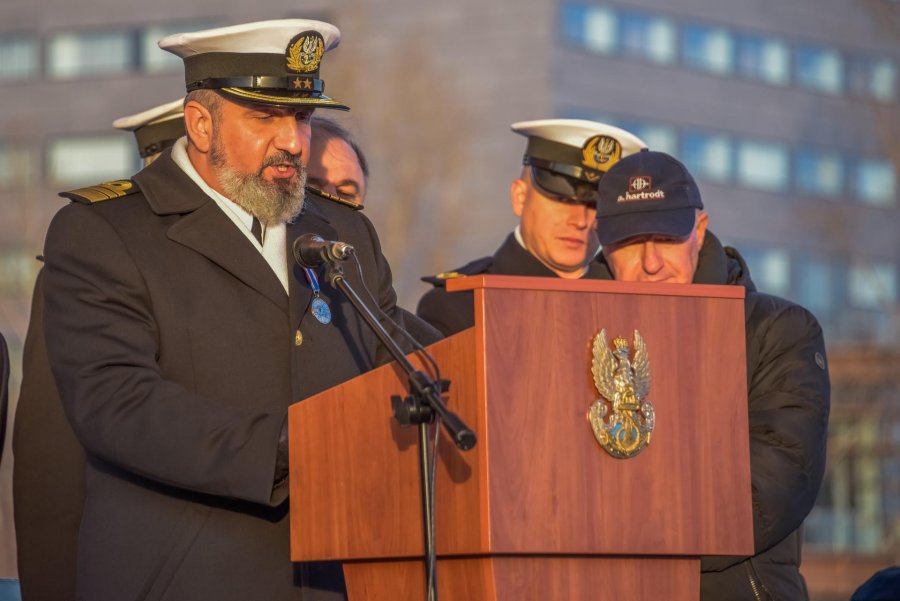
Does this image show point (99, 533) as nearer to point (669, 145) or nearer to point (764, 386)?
point (764, 386)

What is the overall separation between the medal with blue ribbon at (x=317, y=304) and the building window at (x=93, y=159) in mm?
38430

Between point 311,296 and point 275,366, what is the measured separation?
0.21m

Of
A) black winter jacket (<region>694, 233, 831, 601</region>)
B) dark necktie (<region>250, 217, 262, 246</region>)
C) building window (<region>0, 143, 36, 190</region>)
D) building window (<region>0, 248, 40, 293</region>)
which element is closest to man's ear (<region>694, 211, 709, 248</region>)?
black winter jacket (<region>694, 233, 831, 601</region>)

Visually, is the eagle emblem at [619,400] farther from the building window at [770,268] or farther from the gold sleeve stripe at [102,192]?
the building window at [770,268]

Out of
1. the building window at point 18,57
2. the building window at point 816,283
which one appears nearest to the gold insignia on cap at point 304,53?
the building window at point 816,283

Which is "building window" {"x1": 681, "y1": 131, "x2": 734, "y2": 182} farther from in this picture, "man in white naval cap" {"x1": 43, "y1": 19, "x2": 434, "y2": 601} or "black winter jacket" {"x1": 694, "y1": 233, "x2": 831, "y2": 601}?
"man in white naval cap" {"x1": 43, "y1": 19, "x2": 434, "y2": 601}

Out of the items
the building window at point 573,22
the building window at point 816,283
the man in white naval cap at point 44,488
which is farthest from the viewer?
the building window at point 816,283

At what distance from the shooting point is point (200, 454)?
3932mm

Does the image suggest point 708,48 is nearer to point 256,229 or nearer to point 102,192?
point 256,229

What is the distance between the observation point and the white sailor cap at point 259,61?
14.4ft

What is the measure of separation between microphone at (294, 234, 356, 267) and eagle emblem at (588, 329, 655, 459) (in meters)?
0.63

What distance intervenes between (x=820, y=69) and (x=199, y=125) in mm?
44538

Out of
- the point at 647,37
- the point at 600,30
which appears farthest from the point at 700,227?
the point at 647,37

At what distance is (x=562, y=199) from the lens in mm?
6336
